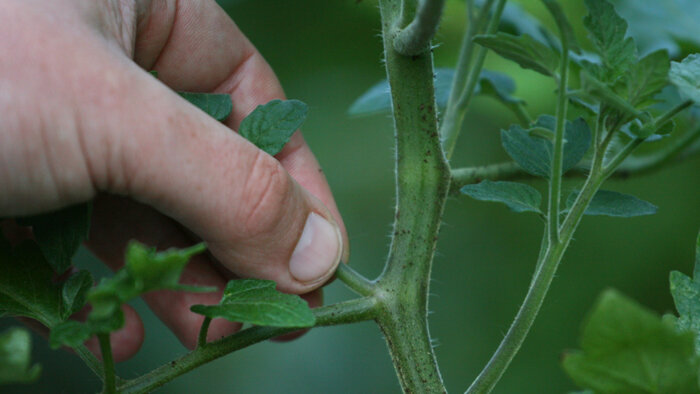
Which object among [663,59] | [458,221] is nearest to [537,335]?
[458,221]

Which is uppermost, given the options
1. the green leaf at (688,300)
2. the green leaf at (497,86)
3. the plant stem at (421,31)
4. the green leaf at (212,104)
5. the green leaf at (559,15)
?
the green leaf at (559,15)

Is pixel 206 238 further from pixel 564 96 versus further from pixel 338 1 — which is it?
pixel 338 1

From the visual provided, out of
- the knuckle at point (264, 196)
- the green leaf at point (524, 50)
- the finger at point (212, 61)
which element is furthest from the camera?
the finger at point (212, 61)

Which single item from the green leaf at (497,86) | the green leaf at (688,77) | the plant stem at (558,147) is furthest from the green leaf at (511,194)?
the green leaf at (497,86)

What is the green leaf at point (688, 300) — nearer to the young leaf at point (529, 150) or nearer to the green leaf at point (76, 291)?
the young leaf at point (529, 150)

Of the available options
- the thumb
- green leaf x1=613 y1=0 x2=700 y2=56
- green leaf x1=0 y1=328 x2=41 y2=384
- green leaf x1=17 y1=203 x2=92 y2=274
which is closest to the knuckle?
the thumb

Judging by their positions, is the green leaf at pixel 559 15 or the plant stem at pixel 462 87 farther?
the plant stem at pixel 462 87
